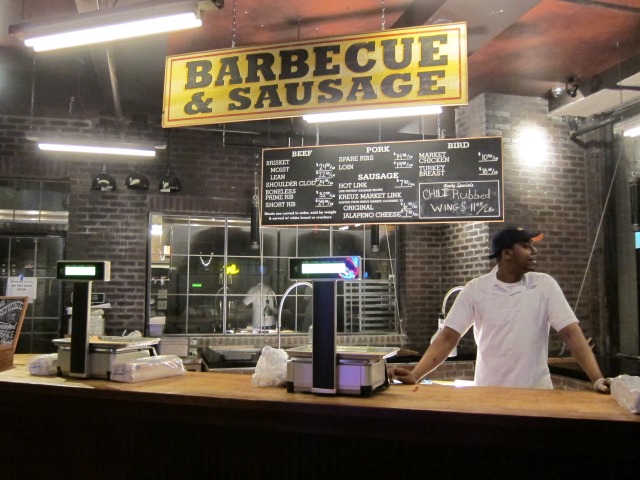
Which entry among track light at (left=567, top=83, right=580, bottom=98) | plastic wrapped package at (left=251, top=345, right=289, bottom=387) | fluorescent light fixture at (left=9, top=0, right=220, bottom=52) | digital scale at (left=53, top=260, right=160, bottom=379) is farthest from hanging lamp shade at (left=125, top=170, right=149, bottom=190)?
track light at (left=567, top=83, right=580, bottom=98)

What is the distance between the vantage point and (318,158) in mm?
4730

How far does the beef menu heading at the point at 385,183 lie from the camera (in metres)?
4.43

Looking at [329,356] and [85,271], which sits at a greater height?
[85,271]

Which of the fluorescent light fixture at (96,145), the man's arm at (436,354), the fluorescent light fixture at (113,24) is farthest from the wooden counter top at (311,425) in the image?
the fluorescent light fixture at (96,145)

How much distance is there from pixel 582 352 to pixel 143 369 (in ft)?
6.67

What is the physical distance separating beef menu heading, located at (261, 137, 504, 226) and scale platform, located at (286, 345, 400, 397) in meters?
2.63

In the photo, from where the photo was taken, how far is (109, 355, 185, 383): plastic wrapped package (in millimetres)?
2322

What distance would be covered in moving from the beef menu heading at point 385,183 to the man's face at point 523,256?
5.68 feet

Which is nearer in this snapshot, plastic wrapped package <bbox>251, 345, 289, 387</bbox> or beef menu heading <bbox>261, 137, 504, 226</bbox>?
plastic wrapped package <bbox>251, 345, 289, 387</bbox>

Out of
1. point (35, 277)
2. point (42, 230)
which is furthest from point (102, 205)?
point (35, 277)

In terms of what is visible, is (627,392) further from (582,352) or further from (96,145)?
(96,145)

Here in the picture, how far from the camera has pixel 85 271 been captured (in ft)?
8.00

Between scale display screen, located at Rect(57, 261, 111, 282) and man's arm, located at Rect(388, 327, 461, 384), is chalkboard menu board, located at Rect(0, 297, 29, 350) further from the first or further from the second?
man's arm, located at Rect(388, 327, 461, 384)

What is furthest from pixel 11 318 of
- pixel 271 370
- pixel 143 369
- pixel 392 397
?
pixel 392 397
